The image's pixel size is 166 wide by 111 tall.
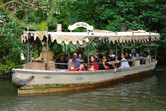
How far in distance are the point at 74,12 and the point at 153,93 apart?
33.0 feet

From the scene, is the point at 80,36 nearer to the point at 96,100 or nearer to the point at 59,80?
the point at 59,80

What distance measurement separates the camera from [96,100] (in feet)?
33.1

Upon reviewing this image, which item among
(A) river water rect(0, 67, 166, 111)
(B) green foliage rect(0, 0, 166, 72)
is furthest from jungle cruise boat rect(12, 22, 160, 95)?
(B) green foliage rect(0, 0, 166, 72)

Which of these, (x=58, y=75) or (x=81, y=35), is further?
(x=81, y=35)

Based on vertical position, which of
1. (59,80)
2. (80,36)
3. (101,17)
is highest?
(101,17)

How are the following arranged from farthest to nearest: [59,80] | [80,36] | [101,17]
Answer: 1. [101,17]
2. [80,36]
3. [59,80]

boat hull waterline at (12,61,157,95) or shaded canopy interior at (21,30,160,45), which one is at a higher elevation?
shaded canopy interior at (21,30,160,45)

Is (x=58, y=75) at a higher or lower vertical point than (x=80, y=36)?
lower

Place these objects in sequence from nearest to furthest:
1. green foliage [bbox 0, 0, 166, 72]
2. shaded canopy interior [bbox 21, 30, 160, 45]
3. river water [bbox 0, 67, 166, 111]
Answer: river water [bbox 0, 67, 166, 111] < shaded canopy interior [bbox 21, 30, 160, 45] < green foliage [bbox 0, 0, 166, 72]

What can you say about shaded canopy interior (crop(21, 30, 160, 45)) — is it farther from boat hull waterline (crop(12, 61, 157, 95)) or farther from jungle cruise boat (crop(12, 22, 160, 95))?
boat hull waterline (crop(12, 61, 157, 95))

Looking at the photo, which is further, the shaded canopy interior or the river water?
the shaded canopy interior

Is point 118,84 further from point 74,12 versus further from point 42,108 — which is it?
point 74,12

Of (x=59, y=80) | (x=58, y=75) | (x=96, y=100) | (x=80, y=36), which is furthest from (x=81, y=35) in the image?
(x=96, y=100)

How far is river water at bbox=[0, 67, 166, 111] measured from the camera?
9047mm
